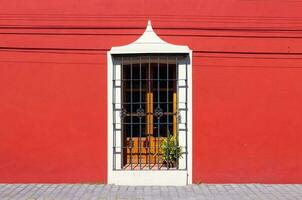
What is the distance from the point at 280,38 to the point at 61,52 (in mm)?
3982

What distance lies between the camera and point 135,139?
10891 millimetres

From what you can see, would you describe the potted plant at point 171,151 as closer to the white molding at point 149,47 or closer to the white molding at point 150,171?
the white molding at point 150,171

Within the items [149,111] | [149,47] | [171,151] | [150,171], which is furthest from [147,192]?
[149,47]

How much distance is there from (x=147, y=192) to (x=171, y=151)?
1056 millimetres

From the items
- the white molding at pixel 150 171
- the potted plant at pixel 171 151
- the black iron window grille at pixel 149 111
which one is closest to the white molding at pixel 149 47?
the white molding at pixel 150 171

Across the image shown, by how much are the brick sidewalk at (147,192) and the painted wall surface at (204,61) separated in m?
0.34

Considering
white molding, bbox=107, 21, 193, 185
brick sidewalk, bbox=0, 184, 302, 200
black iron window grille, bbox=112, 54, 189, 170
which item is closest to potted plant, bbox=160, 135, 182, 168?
black iron window grille, bbox=112, 54, 189, 170

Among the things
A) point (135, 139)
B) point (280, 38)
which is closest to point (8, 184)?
point (135, 139)

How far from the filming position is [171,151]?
34.4ft

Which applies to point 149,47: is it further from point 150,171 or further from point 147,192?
point 147,192

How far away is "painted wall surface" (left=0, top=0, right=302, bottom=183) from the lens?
413 inches

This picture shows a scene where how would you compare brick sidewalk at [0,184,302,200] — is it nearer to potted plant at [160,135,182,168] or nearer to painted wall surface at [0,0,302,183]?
painted wall surface at [0,0,302,183]

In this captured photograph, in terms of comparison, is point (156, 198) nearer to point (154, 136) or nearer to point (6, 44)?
point (154, 136)

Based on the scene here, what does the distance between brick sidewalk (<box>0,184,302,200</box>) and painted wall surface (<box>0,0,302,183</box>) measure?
344mm
